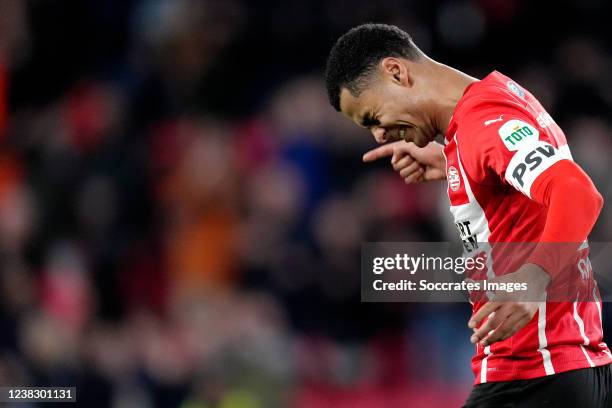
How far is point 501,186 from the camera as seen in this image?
2615 mm

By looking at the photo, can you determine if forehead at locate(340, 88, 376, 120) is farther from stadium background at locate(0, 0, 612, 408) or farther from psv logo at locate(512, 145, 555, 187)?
stadium background at locate(0, 0, 612, 408)

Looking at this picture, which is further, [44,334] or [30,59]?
[30,59]

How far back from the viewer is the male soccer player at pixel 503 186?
2.23 m

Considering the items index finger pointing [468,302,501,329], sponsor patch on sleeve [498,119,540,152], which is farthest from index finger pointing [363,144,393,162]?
index finger pointing [468,302,501,329]

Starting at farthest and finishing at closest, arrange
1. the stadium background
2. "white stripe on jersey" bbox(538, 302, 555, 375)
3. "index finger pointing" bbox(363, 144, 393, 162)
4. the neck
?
the stadium background
"index finger pointing" bbox(363, 144, 393, 162)
the neck
"white stripe on jersey" bbox(538, 302, 555, 375)

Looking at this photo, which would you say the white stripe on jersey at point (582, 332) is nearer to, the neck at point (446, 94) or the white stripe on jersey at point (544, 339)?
the white stripe on jersey at point (544, 339)

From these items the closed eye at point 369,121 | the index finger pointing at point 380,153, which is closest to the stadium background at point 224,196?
the index finger pointing at point 380,153

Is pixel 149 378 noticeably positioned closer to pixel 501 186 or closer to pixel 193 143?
pixel 193 143

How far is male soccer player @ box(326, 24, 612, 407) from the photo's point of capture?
2233 mm

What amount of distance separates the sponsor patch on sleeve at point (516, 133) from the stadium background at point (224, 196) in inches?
114

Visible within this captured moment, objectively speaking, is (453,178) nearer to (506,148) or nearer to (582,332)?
(506,148)

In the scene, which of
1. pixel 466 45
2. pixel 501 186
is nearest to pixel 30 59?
pixel 466 45

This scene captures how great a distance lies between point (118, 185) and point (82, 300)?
871mm

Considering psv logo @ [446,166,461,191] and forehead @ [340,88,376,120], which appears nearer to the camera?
psv logo @ [446,166,461,191]
